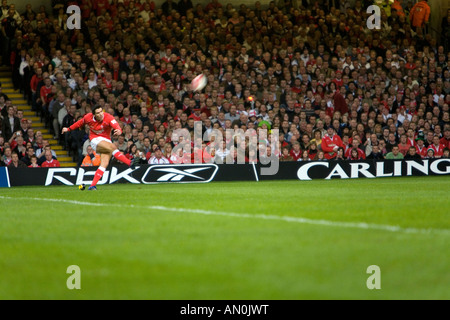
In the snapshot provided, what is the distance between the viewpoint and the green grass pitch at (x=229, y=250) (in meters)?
5.18

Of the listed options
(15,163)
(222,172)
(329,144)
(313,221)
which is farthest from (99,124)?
(313,221)

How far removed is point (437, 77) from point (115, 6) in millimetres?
11992

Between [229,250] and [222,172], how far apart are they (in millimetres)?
13908

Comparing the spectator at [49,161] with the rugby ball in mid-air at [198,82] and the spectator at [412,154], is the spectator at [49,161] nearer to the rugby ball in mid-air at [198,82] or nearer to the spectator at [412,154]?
the rugby ball in mid-air at [198,82]

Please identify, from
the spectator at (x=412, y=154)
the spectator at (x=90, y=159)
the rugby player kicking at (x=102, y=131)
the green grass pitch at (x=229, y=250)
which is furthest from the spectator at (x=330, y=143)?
the green grass pitch at (x=229, y=250)

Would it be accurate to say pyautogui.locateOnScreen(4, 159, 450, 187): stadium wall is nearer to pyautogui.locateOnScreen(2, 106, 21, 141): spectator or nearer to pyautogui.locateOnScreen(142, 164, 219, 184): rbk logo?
pyautogui.locateOnScreen(142, 164, 219, 184): rbk logo

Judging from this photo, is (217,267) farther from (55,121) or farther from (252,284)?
(55,121)

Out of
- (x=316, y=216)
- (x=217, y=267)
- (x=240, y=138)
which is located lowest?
(x=240, y=138)

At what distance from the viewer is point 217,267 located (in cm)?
593

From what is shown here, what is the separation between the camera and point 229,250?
6.74 m

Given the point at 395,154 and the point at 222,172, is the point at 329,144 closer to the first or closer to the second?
the point at 395,154

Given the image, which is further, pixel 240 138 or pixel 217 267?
pixel 240 138
